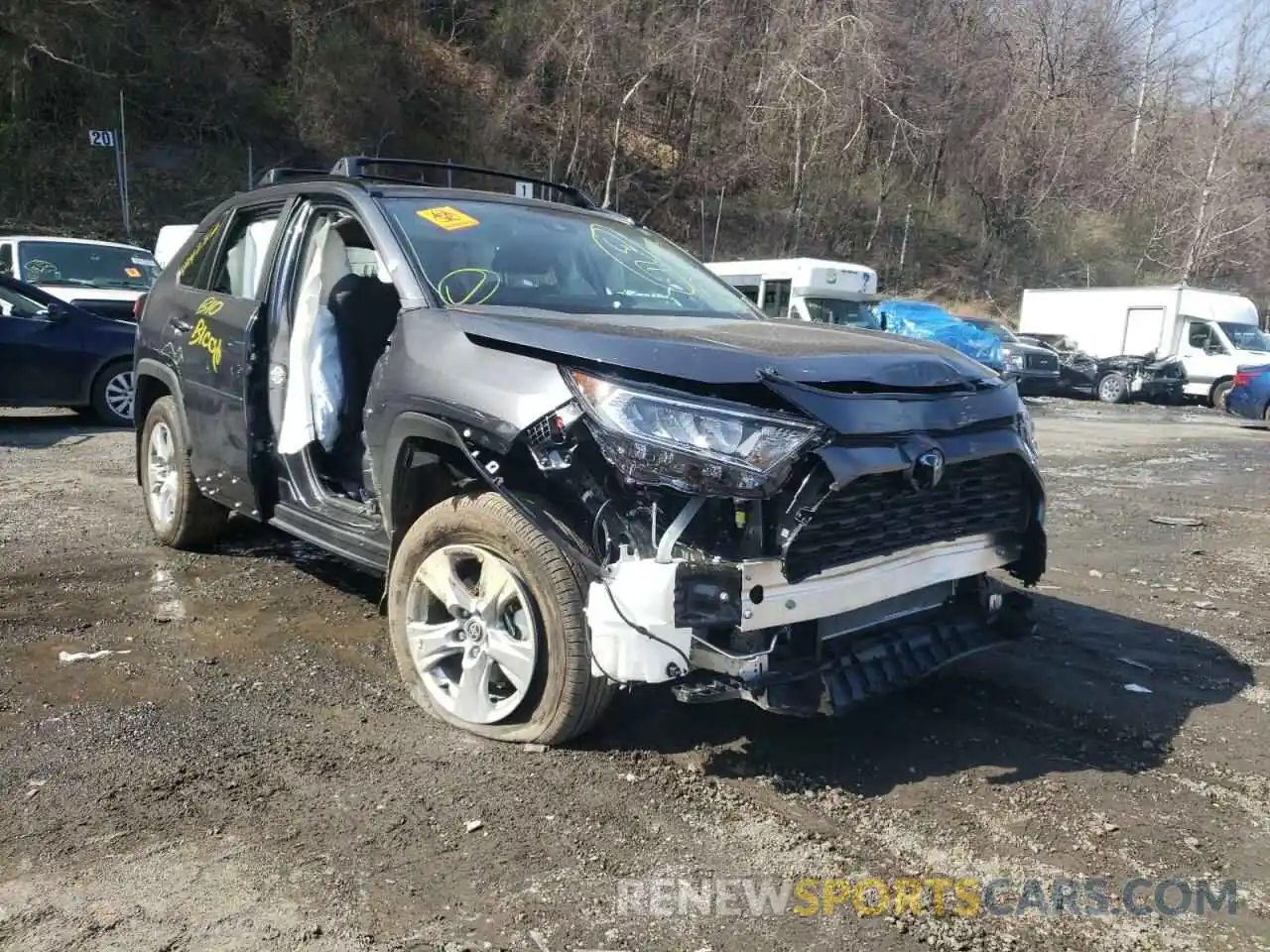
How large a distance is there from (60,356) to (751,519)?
29.5 ft

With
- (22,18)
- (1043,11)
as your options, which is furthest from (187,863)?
(1043,11)

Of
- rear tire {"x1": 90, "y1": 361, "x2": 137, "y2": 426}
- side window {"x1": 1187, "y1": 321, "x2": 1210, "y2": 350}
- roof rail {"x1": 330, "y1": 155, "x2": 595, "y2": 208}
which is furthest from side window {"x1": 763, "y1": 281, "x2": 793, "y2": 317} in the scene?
roof rail {"x1": 330, "y1": 155, "x2": 595, "y2": 208}

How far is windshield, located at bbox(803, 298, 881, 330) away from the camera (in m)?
18.8

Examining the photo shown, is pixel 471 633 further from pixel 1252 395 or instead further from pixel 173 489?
pixel 1252 395

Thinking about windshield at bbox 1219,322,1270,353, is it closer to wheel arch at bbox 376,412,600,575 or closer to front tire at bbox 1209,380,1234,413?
front tire at bbox 1209,380,1234,413

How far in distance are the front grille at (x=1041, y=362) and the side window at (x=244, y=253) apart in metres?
19.8

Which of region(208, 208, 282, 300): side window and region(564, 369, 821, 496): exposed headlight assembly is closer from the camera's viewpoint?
region(564, 369, 821, 496): exposed headlight assembly

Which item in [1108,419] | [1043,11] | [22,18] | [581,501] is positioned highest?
[1043,11]

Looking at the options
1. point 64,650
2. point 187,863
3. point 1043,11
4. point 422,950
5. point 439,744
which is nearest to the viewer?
point 422,950

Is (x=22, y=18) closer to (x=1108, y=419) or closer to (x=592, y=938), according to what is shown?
(x=1108, y=419)

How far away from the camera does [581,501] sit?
3.13 metres

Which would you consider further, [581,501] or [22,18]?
[22,18]

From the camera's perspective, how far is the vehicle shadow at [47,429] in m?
9.29

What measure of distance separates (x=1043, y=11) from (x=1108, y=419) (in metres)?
27.2
